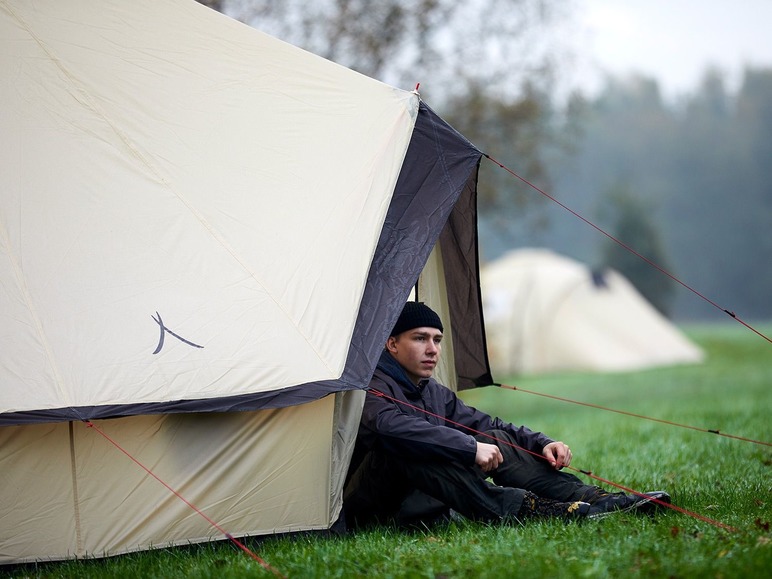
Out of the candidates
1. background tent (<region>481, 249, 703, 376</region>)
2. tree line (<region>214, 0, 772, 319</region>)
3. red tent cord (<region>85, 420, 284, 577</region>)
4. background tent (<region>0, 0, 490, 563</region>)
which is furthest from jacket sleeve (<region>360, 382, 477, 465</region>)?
background tent (<region>481, 249, 703, 376</region>)

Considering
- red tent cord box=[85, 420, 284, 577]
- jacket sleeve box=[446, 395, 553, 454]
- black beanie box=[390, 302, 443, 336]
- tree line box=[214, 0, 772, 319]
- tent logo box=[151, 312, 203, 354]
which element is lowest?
red tent cord box=[85, 420, 284, 577]

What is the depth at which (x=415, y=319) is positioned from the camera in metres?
5.04

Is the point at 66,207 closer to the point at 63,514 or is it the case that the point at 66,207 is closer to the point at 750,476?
the point at 63,514

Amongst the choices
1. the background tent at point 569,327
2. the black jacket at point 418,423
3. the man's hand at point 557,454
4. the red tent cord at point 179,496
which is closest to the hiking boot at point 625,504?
the man's hand at point 557,454

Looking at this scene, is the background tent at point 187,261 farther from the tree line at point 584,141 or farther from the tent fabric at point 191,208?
the tree line at point 584,141

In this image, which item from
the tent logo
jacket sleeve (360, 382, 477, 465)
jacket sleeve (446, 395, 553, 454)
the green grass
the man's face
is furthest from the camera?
the man's face

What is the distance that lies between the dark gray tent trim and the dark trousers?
1.81 feet

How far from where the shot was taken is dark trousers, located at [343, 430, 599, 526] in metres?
4.47

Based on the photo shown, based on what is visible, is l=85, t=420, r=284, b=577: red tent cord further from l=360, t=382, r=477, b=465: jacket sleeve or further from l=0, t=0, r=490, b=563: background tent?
l=360, t=382, r=477, b=465: jacket sleeve

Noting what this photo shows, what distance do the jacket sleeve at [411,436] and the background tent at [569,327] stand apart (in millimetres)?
17925

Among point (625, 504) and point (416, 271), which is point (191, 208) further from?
point (625, 504)

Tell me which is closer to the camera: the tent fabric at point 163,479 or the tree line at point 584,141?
the tent fabric at point 163,479

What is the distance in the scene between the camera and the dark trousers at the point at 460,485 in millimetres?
4473

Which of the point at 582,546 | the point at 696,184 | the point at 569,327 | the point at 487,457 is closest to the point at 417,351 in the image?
the point at 487,457
